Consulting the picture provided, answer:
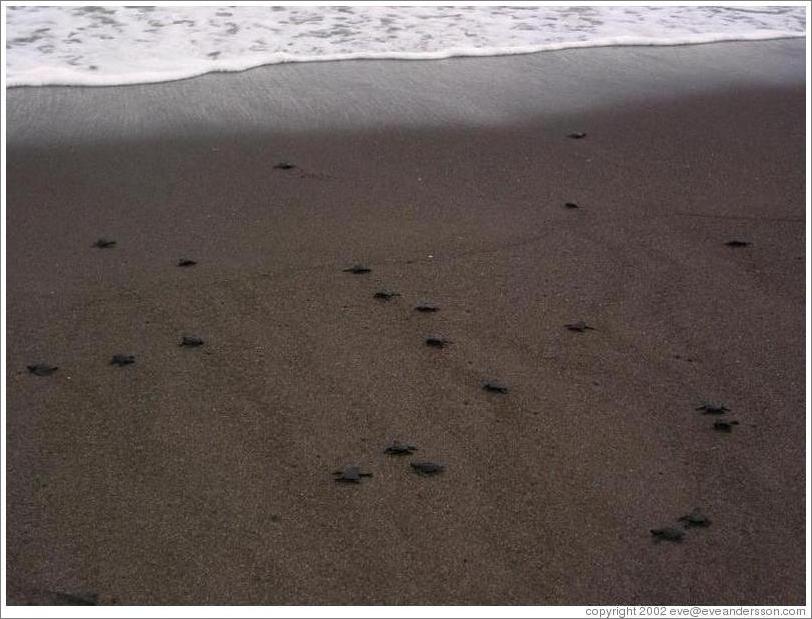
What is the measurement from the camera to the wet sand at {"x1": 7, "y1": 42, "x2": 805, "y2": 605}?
221 cm

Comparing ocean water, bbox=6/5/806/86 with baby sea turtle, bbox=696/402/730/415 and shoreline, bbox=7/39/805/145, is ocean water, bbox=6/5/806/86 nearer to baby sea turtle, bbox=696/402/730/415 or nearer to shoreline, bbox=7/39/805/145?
shoreline, bbox=7/39/805/145

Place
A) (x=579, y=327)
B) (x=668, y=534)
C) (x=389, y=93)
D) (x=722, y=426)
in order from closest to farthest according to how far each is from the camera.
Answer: (x=668, y=534)
(x=722, y=426)
(x=579, y=327)
(x=389, y=93)

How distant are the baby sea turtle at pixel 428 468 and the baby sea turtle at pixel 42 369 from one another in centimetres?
121

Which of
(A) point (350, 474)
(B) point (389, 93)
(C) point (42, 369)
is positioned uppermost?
(B) point (389, 93)

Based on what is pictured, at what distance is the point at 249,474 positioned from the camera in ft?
Result: 7.99

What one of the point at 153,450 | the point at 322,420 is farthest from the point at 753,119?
the point at 153,450

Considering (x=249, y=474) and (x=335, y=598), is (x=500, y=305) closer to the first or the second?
(x=249, y=474)

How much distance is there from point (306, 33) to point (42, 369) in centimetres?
405

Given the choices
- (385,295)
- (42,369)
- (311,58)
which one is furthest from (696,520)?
(311,58)

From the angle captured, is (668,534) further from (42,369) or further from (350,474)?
(42,369)

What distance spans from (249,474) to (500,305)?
1.18m

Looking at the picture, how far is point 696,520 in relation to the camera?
7.57 feet

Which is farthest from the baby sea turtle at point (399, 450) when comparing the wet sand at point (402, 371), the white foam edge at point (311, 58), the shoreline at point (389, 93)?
the white foam edge at point (311, 58)

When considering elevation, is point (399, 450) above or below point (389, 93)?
below
